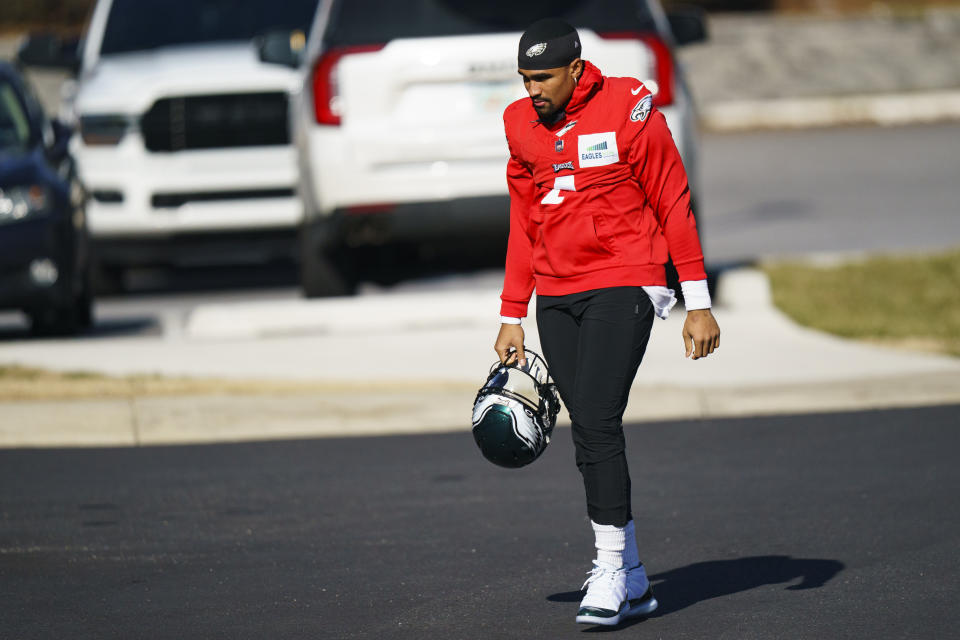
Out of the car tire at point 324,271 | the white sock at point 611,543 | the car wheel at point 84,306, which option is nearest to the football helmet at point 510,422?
the white sock at point 611,543

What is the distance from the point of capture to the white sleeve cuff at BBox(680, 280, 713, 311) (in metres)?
5.11

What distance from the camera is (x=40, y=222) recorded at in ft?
37.3

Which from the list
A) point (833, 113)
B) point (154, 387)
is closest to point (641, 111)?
point (154, 387)

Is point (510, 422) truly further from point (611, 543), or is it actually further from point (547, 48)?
point (547, 48)

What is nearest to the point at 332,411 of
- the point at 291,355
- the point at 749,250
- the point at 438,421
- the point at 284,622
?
the point at 438,421

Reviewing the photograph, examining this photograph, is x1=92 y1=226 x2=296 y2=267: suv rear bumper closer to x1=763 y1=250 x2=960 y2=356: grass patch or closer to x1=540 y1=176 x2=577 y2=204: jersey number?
x1=763 y1=250 x2=960 y2=356: grass patch

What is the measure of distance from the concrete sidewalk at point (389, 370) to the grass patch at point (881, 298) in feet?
1.27

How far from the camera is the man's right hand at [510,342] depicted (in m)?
5.36

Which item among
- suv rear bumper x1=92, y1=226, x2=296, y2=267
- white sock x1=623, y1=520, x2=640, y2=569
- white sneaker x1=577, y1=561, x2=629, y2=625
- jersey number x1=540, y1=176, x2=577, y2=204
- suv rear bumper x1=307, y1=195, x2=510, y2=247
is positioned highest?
jersey number x1=540, y1=176, x2=577, y2=204

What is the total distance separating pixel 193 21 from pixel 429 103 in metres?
4.35

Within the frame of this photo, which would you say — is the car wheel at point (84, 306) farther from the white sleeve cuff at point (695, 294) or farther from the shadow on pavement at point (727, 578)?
the white sleeve cuff at point (695, 294)

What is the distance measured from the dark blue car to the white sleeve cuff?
6.95m

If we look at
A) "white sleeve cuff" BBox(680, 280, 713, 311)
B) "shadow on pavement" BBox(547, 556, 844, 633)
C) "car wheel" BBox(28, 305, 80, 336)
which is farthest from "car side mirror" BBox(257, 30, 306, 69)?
"white sleeve cuff" BBox(680, 280, 713, 311)

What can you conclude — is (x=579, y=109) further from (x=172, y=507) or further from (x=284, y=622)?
(x=172, y=507)
